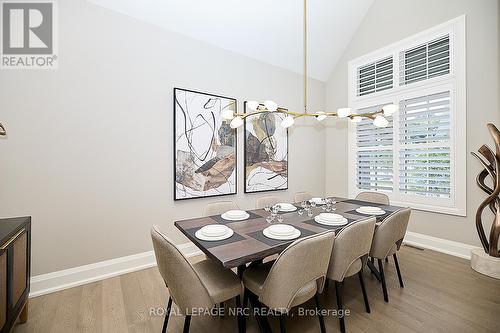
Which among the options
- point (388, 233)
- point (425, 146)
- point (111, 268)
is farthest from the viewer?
point (425, 146)

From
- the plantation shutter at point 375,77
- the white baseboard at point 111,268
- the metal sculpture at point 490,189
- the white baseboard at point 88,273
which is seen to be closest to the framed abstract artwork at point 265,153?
the white baseboard at point 111,268

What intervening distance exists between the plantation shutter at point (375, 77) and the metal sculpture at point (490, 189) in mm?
1619

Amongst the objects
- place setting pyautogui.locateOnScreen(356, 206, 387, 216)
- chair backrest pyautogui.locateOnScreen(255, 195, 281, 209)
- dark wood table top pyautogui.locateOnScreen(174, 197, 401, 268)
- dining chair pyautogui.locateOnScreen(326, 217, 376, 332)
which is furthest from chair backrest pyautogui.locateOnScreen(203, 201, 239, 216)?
place setting pyautogui.locateOnScreen(356, 206, 387, 216)

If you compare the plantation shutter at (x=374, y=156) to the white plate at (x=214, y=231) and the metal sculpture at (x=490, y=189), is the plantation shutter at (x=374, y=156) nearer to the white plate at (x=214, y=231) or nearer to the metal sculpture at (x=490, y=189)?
the metal sculpture at (x=490, y=189)

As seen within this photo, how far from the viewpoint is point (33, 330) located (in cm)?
170

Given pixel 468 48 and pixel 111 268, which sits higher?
pixel 468 48

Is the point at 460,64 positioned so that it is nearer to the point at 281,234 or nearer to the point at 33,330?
the point at 281,234

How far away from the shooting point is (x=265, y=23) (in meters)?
3.24

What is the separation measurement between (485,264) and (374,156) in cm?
196

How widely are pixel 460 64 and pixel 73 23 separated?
4642mm

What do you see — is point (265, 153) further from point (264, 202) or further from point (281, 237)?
point (281, 237)

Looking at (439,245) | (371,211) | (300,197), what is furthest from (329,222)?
(439,245)

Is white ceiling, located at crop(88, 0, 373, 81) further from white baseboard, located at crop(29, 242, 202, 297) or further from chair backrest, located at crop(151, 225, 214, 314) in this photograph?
white baseboard, located at crop(29, 242, 202, 297)

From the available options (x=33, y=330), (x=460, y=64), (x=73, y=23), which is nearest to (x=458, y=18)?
(x=460, y=64)
